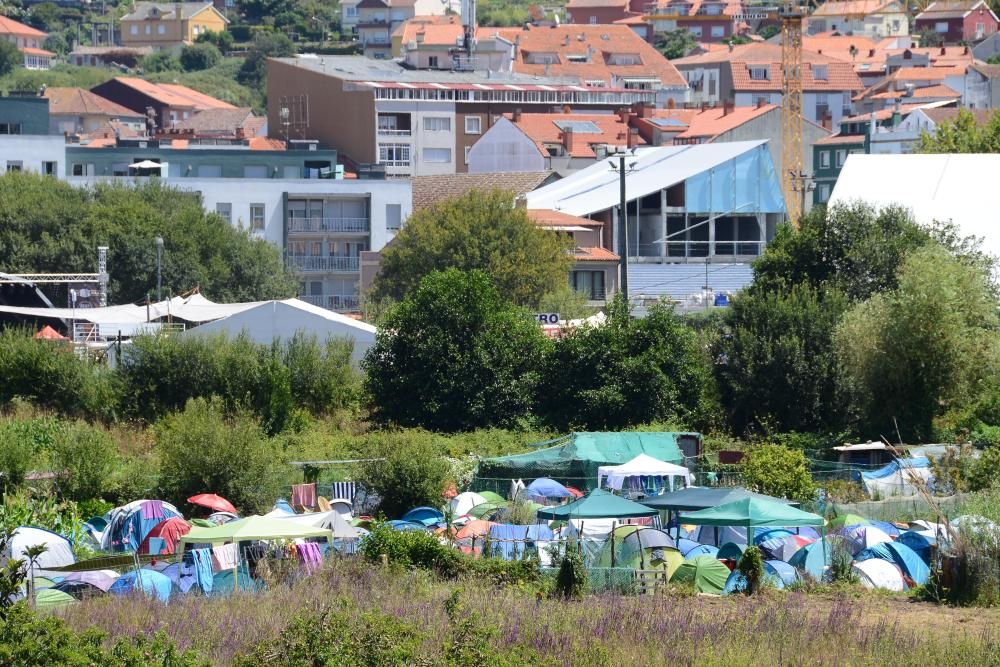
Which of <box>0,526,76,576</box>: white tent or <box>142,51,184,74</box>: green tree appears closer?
<box>0,526,76,576</box>: white tent

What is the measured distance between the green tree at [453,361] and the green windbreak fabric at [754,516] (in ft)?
44.7

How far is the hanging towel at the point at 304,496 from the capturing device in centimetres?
3198

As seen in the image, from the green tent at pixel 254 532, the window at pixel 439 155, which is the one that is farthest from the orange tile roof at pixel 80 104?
the green tent at pixel 254 532

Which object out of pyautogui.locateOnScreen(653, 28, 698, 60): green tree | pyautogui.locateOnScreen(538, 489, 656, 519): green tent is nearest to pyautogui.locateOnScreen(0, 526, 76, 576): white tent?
pyautogui.locateOnScreen(538, 489, 656, 519): green tent

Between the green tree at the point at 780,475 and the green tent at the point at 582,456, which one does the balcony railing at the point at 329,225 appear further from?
the green tree at the point at 780,475

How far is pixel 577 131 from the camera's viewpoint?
96.1 m

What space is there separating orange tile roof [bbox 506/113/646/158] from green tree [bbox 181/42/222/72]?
74289 millimetres

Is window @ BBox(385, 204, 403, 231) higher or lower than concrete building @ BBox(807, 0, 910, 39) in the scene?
lower

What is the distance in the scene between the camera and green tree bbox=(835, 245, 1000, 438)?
37969mm

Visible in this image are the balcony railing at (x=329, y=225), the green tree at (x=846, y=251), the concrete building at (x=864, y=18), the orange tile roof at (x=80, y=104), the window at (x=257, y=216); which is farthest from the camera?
the concrete building at (x=864, y=18)

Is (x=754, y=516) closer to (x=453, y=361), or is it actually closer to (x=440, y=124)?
(x=453, y=361)

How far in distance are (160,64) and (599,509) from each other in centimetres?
14708

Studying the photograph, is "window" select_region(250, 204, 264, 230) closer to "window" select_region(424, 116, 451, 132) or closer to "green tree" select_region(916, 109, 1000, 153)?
"window" select_region(424, 116, 451, 132)

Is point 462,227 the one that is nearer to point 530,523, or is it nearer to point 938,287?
point 938,287
